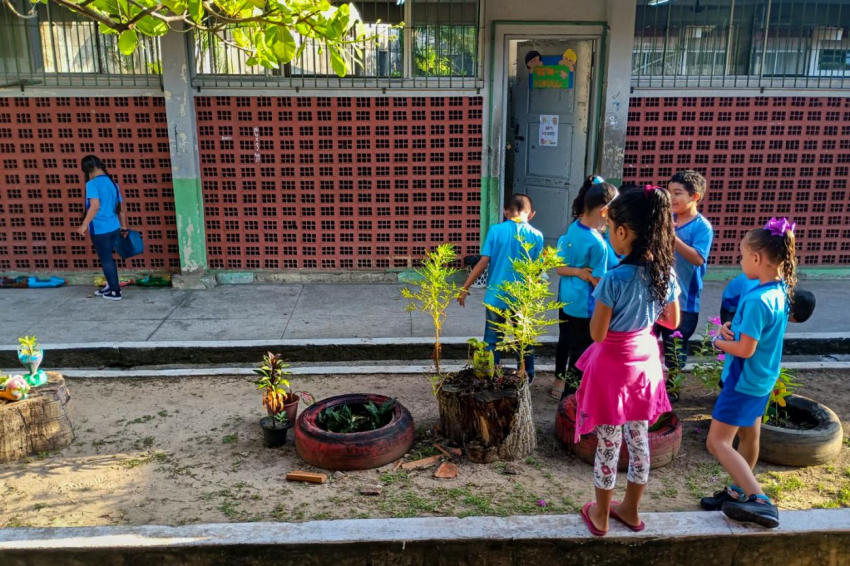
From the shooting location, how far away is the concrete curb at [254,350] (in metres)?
6.28

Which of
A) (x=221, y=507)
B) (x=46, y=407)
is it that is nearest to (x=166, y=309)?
(x=46, y=407)

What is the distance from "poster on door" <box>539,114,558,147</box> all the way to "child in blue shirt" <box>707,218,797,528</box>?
5.55 m

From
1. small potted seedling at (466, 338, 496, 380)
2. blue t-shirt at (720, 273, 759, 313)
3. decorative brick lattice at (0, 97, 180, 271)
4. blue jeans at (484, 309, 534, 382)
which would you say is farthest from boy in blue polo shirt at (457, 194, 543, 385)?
decorative brick lattice at (0, 97, 180, 271)

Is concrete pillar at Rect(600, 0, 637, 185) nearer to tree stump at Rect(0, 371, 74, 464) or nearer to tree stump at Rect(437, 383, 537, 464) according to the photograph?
tree stump at Rect(437, 383, 537, 464)

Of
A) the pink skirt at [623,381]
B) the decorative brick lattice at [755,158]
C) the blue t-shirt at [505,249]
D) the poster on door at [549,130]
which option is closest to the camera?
the pink skirt at [623,381]

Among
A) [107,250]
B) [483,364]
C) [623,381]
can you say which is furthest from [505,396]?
[107,250]

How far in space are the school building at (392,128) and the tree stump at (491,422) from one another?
425cm

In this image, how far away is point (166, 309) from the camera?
24.6 feet

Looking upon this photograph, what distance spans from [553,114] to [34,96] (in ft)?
21.0

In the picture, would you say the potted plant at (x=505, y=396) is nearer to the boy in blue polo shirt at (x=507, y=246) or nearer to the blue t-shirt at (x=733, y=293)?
the boy in blue polo shirt at (x=507, y=246)

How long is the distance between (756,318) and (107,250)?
22.5 ft

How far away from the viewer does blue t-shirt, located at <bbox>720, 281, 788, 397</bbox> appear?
3.49 m

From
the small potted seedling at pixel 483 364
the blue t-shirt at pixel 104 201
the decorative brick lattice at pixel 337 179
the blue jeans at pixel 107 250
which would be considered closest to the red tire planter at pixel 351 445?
the small potted seedling at pixel 483 364

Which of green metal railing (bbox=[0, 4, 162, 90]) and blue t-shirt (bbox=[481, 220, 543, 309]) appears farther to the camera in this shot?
green metal railing (bbox=[0, 4, 162, 90])
